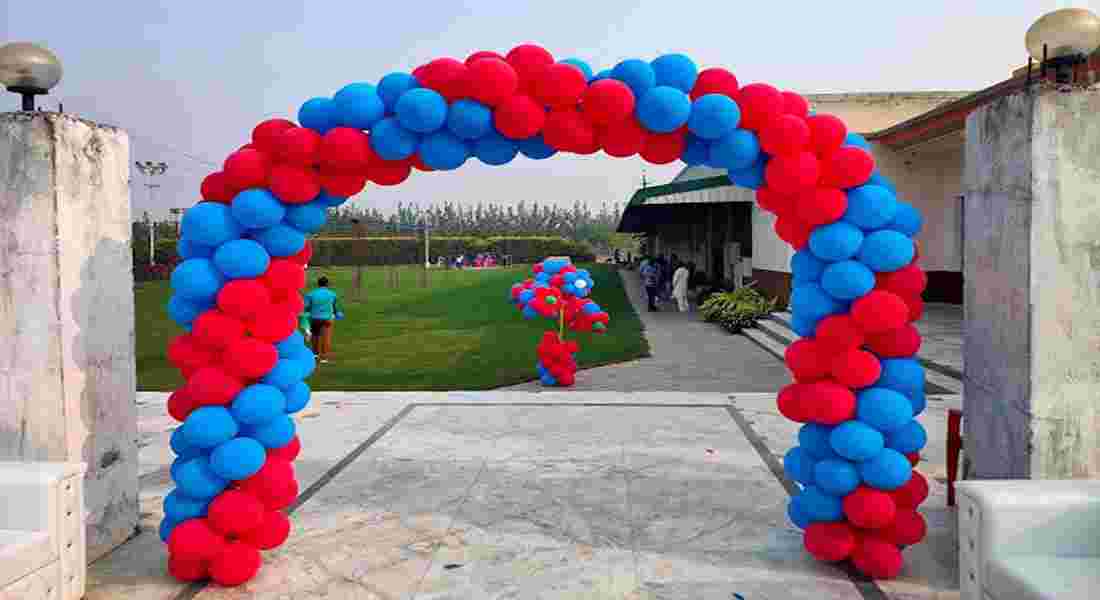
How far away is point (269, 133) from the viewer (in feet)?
14.9

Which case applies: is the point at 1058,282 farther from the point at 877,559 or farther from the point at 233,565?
the point at 233,565

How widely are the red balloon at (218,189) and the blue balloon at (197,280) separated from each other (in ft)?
1.18

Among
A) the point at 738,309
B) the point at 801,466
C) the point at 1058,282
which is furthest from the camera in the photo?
the point at 738,309

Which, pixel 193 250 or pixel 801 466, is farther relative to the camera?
pixel 801 466

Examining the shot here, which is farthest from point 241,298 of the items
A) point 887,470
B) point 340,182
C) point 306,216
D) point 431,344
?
point 431,344

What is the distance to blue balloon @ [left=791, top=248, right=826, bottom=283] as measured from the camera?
15.3ft

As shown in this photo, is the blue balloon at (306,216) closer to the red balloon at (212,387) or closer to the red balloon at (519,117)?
the red balloon at (212,387)

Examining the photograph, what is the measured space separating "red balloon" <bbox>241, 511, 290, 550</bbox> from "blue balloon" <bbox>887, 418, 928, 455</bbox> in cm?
337

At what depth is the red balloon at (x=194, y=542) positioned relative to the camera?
14.6ft

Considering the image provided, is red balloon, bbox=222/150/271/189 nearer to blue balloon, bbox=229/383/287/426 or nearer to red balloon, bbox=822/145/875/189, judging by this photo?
blue balloon, bbox=229/383/287/426

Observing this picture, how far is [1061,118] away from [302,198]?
3.83 meters

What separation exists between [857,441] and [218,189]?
3.70 meters

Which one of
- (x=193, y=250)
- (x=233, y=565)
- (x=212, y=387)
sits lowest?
(x=233, y=565)

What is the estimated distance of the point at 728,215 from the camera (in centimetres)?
2408
